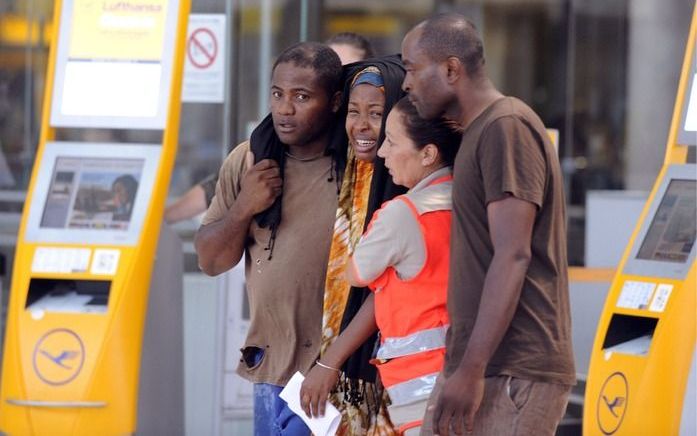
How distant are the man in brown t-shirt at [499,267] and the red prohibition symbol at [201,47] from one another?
3595mm

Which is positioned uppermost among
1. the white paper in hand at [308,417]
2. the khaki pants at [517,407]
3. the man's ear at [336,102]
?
the man's ear at [336,102]

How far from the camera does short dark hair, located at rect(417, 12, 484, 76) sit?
2.79 meters

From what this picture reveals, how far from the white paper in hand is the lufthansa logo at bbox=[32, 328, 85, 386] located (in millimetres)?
1602

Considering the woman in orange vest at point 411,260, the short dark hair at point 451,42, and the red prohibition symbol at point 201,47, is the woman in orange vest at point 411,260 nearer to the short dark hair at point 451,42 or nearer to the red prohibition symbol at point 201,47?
the short dark hair at point 451,42

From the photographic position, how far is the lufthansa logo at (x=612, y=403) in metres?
4.28

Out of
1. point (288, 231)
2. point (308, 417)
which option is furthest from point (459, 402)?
point (288, 231)

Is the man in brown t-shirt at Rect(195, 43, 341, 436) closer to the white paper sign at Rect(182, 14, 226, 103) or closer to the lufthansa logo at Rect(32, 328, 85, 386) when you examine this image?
the lufthansa logo at Rect(32, 328, 85, 386)

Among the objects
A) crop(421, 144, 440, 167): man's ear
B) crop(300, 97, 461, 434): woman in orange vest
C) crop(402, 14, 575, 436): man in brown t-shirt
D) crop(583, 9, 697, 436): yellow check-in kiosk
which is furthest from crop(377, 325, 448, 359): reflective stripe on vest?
crop(583, 9, 697, 436): yellow check-in kiosk

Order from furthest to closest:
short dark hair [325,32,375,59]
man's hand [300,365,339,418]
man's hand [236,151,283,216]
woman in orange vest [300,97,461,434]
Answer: short dark hair [325,32,375,59], man's hand [236,151,283,216], man's hand [300,365,339,418], woman in orange vest [300,97,461,434]

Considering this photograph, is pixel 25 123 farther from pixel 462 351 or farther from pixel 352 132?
pixel 462 351

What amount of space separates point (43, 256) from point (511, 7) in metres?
10.4

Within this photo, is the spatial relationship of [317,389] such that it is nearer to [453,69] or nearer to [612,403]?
[453,69]

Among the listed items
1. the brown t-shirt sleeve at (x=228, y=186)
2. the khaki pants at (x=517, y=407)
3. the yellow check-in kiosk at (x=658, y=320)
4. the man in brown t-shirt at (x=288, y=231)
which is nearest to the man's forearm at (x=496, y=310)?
the khaki pants at (x=517, y=407)

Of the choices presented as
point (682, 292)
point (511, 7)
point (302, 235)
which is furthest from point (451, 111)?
point (511, 7)
